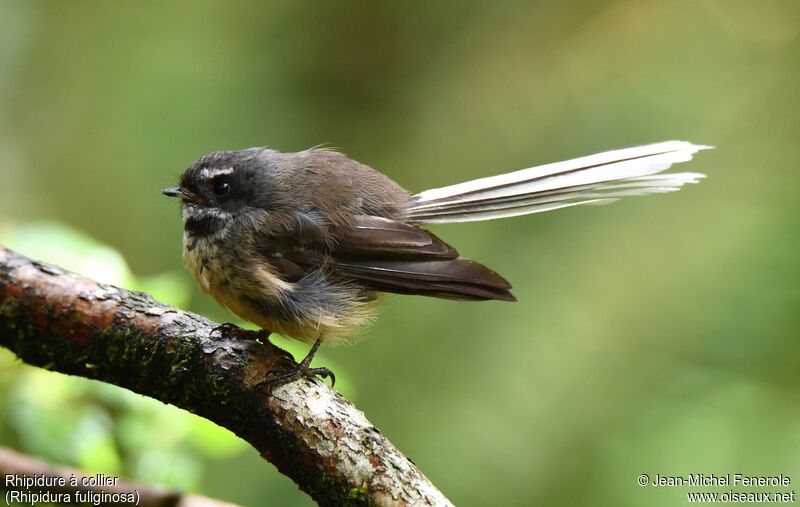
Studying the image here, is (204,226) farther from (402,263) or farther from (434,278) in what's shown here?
(434,278)

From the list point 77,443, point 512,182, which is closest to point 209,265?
point 77,443

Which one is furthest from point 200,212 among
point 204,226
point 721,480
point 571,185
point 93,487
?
point 721,480

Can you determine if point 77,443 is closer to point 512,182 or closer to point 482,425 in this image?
point 512,182

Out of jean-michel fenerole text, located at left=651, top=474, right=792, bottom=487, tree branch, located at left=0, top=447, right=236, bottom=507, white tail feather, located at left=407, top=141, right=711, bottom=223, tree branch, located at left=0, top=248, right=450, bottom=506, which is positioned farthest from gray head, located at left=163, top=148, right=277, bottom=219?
jean-michel fenerole text, located at left=651, top=474, right=792, bottom=487

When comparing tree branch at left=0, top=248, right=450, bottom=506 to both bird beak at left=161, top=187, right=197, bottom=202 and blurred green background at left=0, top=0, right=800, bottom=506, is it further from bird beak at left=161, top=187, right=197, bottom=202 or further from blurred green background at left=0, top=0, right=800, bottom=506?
bird beak at left=161, top=187, right=197, bottom=202

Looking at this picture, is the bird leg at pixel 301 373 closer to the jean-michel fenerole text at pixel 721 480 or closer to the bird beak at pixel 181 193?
the bird beak at pixel 181 193

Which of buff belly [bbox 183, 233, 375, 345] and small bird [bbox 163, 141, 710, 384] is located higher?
small bird [bbox 163, 141, 710, 384]

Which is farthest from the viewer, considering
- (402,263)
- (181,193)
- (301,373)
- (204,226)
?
(181,193)
